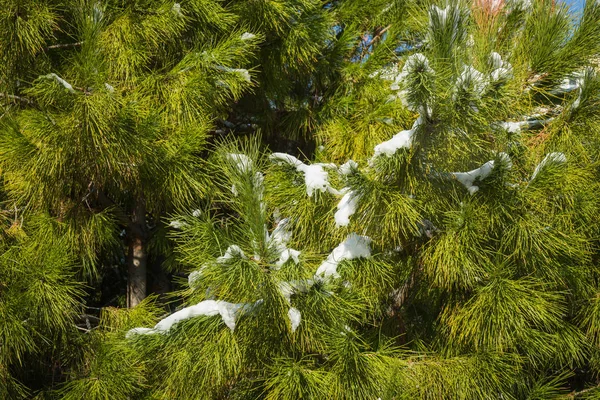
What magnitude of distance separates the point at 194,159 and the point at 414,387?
79 cm

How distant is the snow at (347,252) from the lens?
4.28ft

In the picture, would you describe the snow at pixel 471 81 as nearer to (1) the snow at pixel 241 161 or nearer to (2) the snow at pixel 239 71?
(1) the snow at pixel 241 161

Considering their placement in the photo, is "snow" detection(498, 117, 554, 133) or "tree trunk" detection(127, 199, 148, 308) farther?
"tree trunk" detection(127, 199, 148, 308)

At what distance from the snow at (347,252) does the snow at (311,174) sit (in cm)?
12

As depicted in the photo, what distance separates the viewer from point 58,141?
139cm

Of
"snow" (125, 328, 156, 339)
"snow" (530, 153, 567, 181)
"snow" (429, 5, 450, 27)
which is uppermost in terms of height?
"snow" (429, 5, 450, 27)

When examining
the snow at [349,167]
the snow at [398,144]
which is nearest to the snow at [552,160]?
the snow at [398,144]

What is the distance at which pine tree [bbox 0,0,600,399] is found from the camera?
1.18 m

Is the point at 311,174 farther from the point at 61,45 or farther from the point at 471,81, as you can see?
the point at 61,45

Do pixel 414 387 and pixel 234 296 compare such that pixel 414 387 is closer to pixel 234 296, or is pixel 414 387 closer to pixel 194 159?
pixel 234 296

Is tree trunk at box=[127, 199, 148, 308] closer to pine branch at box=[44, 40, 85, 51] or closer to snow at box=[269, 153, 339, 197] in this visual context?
pine branch at box=[44, 40, 85, 51]

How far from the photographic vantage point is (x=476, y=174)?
129 centimetres

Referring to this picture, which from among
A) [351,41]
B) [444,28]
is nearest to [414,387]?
[444,28]

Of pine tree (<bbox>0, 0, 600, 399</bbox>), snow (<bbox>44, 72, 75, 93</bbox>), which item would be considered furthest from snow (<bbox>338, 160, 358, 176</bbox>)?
snow (<bbox>44, 72, 75, 93</bbox>)
